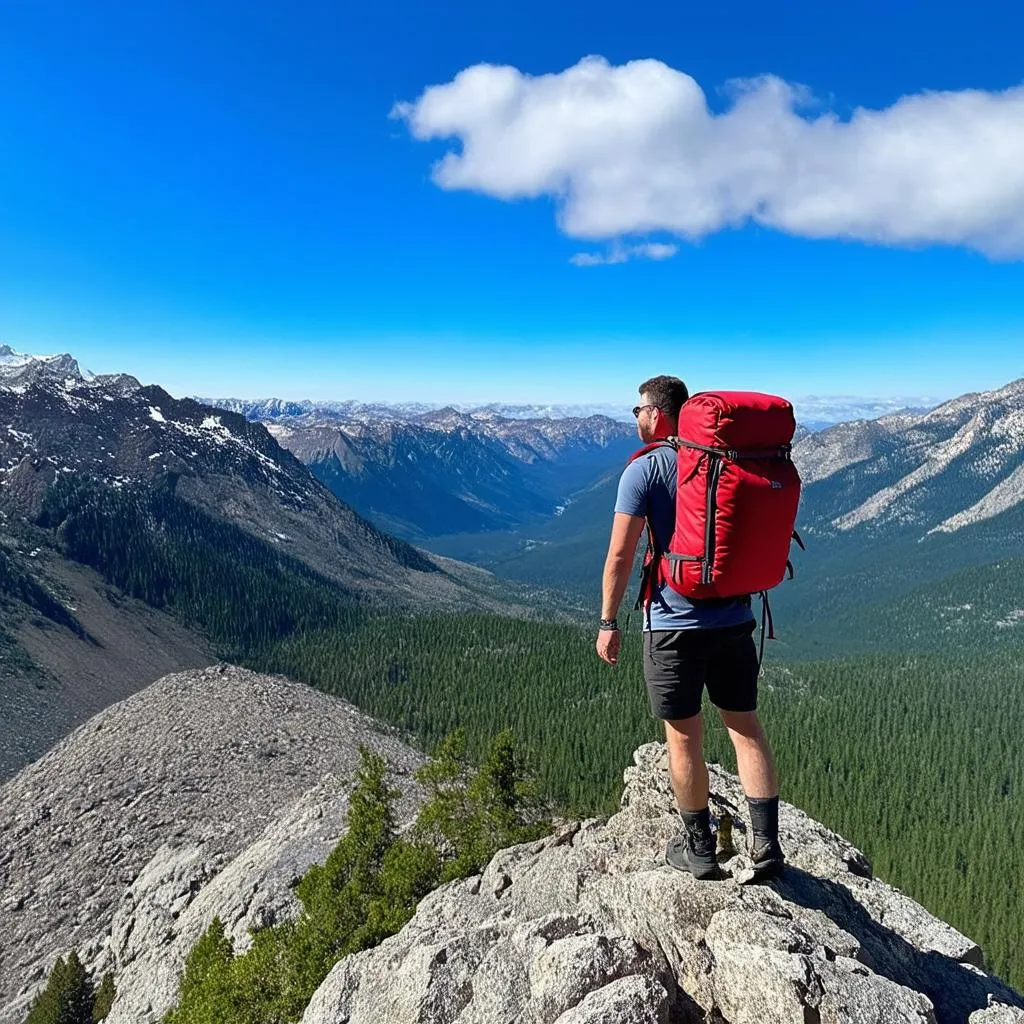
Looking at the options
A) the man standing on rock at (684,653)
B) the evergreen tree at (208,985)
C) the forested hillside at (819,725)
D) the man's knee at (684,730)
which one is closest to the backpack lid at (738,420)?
the man standing on rock at (684,653)

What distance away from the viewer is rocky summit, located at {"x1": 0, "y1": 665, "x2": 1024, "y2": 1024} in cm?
1003

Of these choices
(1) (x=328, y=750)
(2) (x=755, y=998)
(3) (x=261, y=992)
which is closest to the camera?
(2) (x=755, y=998)

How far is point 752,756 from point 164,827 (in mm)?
51626

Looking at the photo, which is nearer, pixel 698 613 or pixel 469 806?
pixel 698 613

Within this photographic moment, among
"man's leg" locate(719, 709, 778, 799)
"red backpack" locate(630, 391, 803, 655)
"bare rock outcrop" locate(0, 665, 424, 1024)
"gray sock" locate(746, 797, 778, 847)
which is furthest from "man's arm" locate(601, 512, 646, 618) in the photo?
"bare rock outcrop" locate(0, 665, 424, 1024)

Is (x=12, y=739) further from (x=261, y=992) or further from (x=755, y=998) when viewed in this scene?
(x=755, y=998)

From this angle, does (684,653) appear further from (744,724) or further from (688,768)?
(688,768)

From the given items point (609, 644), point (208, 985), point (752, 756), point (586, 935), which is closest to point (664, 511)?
point (609, 644)

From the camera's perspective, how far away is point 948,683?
17388 centimetres

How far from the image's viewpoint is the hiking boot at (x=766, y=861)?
11.7 meters

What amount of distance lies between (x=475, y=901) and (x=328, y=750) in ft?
172

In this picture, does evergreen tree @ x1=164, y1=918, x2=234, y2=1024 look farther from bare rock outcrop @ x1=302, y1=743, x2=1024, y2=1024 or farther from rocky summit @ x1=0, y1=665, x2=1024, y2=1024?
bare rock outcrop @ x1=302, y1=743, x2=1024, y2=1024

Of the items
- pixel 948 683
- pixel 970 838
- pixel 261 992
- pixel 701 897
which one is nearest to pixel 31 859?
pixel 261 992

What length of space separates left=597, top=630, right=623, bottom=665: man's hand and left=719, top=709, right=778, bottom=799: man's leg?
2.26 m
